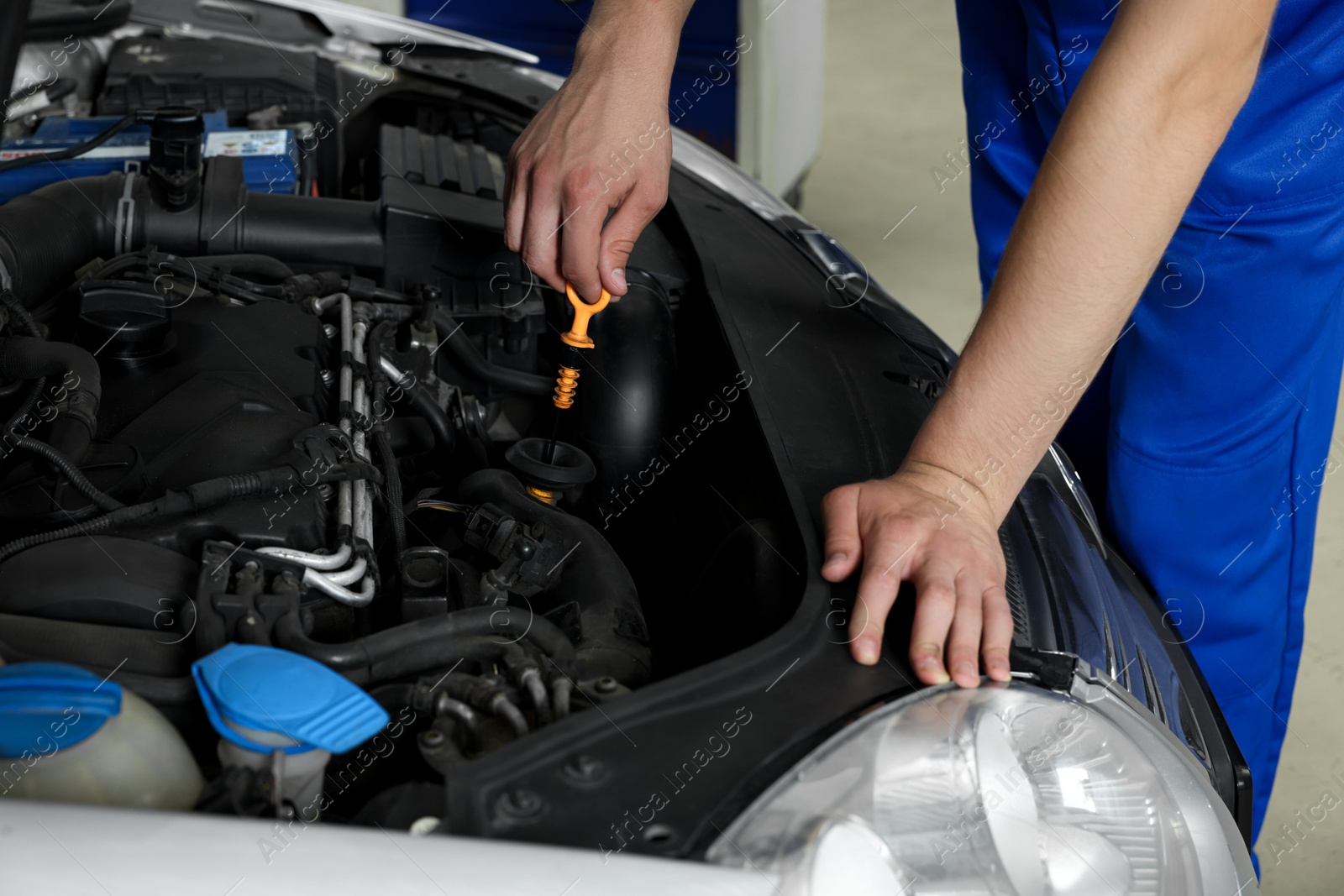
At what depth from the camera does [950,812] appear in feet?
2.30

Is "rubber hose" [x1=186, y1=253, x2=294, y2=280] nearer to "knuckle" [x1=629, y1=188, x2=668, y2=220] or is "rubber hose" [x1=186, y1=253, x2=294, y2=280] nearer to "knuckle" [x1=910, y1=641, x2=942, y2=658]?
"knuckle" [x1=629, y1=188, x2=668, y2=220]

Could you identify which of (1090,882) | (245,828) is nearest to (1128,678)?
(1090,882)

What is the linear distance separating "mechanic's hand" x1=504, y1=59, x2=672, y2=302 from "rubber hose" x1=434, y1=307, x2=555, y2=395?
8.3 inches

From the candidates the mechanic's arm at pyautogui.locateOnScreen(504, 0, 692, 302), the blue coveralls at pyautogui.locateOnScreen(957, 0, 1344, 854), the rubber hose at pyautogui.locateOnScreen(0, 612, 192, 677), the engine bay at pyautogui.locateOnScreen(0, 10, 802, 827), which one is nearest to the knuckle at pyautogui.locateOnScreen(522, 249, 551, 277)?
the mechanic's arm at pyautogui.locateOnScreen(504, 0, 692, 302)

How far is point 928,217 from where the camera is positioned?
3.56m

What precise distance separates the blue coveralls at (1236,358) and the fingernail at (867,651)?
0.60 m

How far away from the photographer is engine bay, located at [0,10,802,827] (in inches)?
29.2

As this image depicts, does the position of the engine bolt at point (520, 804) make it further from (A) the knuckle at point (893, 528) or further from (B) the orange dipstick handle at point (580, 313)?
(B) the orange dipstick handle at point (580, 313)

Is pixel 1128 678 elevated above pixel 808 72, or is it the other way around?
pixel 808 72

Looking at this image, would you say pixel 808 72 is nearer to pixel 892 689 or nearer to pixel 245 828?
pixel 892 689

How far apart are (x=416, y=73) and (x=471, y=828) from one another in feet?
4.85

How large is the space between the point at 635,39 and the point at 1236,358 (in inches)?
27.2

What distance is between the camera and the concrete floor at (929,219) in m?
1.69

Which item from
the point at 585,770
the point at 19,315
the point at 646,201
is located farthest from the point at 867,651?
the point at 19,315
